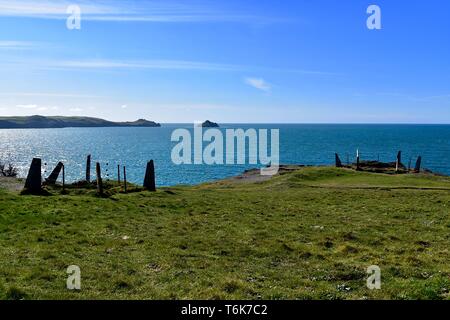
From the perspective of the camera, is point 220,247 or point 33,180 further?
point 33,180

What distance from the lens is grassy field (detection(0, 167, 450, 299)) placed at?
14250mm

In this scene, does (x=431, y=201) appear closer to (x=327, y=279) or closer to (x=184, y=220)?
(x=184, y=220)

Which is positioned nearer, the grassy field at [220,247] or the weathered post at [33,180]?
the grassy field at [220,247]

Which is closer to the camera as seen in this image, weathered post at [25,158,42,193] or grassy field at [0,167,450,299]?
grassy field at [0,167,450,299]

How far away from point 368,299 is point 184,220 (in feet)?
55.6

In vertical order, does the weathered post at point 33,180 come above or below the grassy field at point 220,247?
above

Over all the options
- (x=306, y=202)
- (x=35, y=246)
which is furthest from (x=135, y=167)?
(x=35, y=246)

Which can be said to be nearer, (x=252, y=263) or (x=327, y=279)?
(x=327, y=279)

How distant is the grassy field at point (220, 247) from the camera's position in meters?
14.2

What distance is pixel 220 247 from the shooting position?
2091 cm

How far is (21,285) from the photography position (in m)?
14.1

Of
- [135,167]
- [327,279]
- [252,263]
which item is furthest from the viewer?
[135,167]

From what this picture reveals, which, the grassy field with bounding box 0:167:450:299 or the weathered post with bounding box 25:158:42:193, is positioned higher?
the weathered post with bounding box 25:158:42:193
